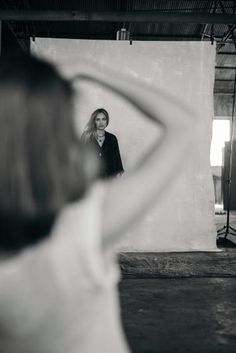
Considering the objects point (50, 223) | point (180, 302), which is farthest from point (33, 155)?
point (180, 302)

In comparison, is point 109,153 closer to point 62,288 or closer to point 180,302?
point 180,302

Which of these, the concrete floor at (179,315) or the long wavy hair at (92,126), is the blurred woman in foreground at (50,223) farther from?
the long wavy hair at (92,126)

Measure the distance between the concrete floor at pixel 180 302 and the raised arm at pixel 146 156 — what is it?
7.68 ft

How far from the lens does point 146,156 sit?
2.44ft

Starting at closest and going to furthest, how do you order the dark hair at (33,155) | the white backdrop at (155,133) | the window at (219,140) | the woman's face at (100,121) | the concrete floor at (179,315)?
the dark hair at (33,155)
the concrete floor at (179,315)
the woman's face at (100,121)
the white backdrop at (155,133)
the window at (219,140)

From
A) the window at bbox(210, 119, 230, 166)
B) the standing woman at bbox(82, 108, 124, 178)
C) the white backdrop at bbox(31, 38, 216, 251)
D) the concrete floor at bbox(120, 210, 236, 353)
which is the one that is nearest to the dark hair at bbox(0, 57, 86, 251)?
the concrete floor at bbox(120, 210, 236, 353)

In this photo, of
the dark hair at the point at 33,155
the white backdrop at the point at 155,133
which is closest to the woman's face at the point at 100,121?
the white backdrop at the point at 155,133

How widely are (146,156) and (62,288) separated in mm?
247

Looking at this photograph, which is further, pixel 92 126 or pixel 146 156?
pixel 92 126

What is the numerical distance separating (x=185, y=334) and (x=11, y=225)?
2.75m

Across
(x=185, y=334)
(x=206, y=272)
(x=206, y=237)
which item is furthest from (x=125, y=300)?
(x=206, y=237)

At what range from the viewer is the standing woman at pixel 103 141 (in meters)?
5.21

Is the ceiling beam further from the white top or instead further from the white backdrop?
the white top

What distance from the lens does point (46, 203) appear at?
62cm
